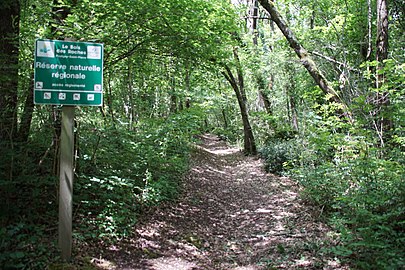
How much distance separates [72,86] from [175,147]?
22.5ft

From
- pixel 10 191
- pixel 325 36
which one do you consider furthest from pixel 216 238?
pixel 325 36

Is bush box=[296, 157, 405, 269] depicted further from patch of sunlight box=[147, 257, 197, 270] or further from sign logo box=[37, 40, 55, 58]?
sign logo box=[37, 40, 55, 58]

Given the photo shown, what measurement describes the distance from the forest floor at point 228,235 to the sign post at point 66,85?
103cm

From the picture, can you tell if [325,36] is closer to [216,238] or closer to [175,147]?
[175,147]

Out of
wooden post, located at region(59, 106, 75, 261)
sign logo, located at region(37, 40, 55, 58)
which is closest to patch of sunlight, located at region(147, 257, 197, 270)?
wooden post, located at region(59, 106, 75, 261)

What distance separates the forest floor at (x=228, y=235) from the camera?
16.4ft

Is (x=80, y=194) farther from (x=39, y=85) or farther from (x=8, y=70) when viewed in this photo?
(x=8, y=70)

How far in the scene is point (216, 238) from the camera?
6535 millimetres

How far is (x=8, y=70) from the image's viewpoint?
16.7 feet

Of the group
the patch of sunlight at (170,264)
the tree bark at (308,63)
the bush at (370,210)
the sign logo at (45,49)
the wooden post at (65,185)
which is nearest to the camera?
the sign logo at (45,49)

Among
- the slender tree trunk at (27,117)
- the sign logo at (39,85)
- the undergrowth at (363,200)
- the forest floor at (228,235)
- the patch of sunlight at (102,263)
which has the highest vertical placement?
the sign logo at (39,85)

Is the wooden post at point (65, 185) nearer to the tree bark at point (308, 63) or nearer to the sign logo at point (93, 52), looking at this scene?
the sign logo at point (93, 52)

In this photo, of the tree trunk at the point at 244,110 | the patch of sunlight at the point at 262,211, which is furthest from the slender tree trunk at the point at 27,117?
the tree trunk at the point at 244,110

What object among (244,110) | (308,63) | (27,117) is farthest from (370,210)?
(244,110)
